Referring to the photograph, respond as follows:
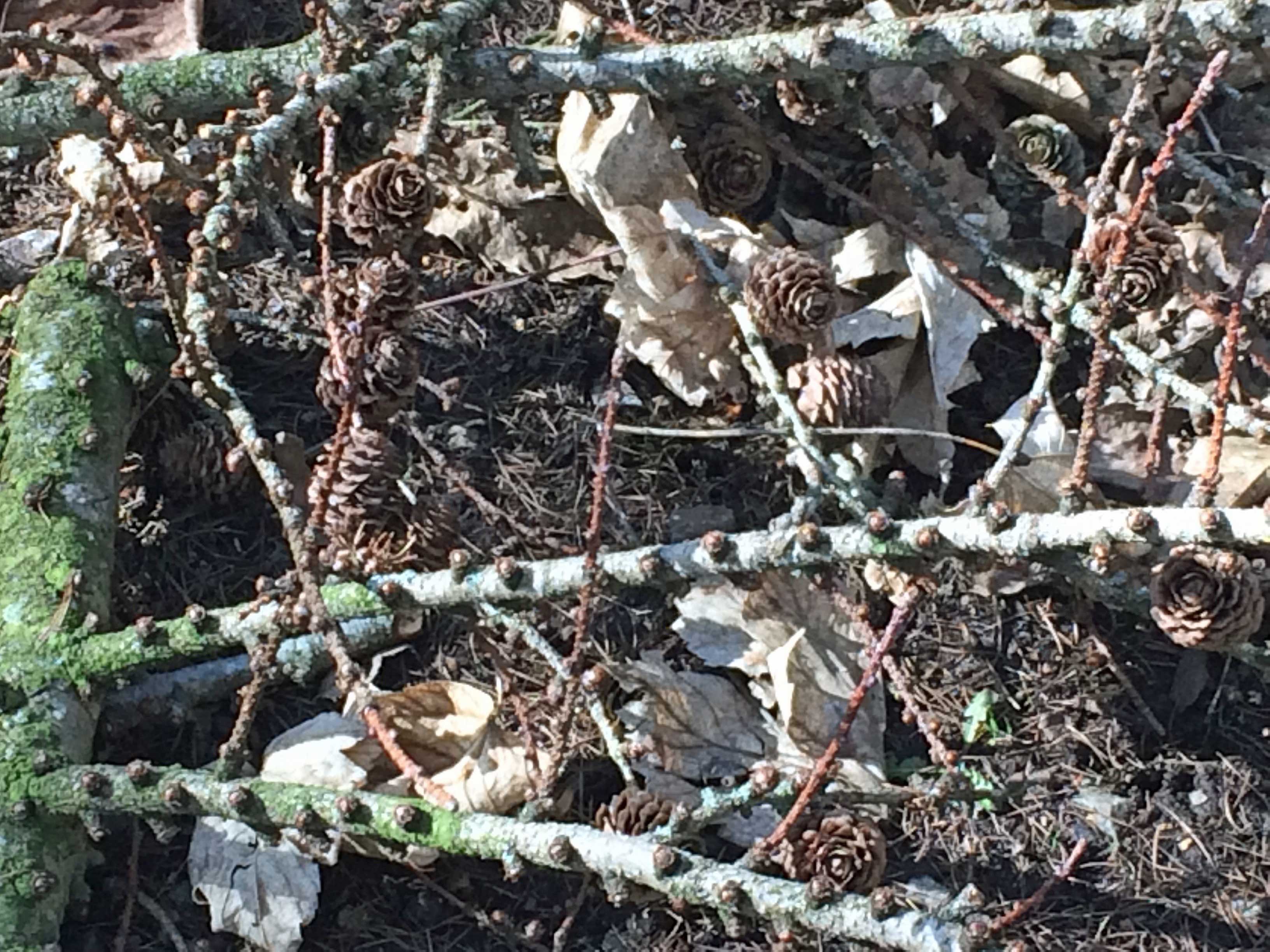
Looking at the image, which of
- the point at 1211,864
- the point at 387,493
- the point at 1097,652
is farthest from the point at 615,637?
the point at 1211,864

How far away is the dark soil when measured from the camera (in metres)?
2.49

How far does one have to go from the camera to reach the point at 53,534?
2.63 m

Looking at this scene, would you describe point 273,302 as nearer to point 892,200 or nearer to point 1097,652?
point 892,200

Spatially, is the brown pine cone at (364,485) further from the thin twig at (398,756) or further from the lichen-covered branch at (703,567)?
the thin twig at (398,756)

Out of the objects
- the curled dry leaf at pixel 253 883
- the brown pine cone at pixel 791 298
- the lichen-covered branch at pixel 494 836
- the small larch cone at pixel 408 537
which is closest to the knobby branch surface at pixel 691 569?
the small larch cone at pixel 408 537

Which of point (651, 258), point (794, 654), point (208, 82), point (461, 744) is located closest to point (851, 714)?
point (794, 654)

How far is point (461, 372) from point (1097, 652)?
161 cm

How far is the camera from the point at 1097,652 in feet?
8.95

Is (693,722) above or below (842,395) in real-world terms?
below

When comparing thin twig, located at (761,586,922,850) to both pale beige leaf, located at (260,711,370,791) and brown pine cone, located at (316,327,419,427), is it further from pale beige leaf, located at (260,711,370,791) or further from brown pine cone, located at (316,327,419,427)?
brown pine cone, located at (316,327,419,427)

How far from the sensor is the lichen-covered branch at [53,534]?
2338 millimetres

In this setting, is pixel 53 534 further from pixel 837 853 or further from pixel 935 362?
pixel 935 362

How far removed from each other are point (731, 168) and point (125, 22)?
5.99ft

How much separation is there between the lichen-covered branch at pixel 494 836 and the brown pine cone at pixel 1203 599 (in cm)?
70
